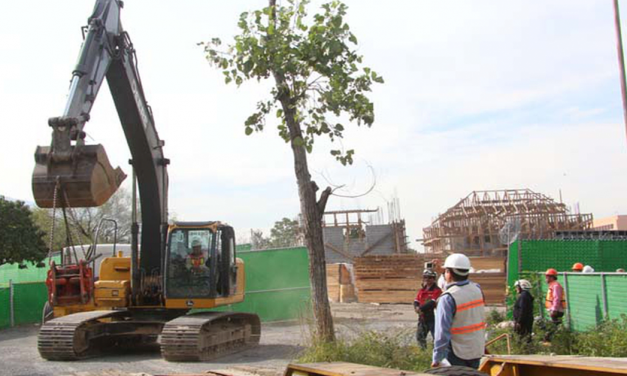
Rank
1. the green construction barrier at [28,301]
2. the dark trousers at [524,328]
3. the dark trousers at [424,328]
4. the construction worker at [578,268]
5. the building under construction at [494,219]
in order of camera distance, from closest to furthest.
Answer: the dark trousers at [424,328] → the dark trousers at [524,328] → the construction worker at [578,268] → the green construction barrier at [28,301] → the building under construction at [494,219]

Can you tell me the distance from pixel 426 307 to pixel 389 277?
14480 millimetres

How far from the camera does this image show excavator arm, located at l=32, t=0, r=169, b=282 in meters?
9.88

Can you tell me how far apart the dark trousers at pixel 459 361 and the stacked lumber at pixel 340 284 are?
2261cm

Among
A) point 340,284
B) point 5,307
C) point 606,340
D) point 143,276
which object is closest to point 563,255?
point 606,340

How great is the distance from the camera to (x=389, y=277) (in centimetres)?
2680

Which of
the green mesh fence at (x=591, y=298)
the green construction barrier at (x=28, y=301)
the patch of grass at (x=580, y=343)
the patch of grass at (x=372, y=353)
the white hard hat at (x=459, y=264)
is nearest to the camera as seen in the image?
the white hard hat at (x=459, y=264)

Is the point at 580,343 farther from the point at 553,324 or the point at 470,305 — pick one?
the point at 470,305

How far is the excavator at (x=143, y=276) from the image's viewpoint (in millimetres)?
13133

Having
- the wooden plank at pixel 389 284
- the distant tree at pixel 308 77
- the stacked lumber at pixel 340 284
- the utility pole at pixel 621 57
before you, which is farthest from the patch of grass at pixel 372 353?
the stacked lumber at pixel 340 284

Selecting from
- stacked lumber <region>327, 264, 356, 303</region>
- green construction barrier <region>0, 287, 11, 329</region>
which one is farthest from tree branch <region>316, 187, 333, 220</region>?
stacked lumber <region>327, 264, 356, 303</region>

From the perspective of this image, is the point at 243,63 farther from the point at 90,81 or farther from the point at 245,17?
the point at 90,81

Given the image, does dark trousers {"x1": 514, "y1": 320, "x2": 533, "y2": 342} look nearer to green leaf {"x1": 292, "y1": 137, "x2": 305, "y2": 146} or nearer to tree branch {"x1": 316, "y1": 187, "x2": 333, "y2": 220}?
tree branch {"x1": 316, "y1": 187, "x2": 333, "y2": 220}

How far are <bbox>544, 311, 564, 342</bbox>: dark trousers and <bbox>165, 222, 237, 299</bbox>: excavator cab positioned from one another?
6093mm

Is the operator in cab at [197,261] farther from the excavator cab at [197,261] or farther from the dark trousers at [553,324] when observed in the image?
the dark trousers at [553,324]
